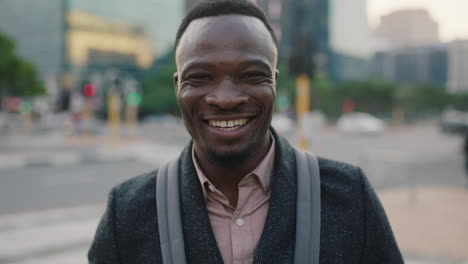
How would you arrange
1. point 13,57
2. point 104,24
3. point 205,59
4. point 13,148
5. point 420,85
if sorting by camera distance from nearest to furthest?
point 205,59 → point 13,148 → point 13,57 → point 420,85 → point 104,24

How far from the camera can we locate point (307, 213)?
4.10 ft

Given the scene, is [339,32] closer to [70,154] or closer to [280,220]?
[70,154]

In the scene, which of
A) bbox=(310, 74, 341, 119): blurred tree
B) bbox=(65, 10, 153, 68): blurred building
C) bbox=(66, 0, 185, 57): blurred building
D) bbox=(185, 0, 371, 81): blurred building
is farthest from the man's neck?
bbox=(185, 0, 371, 81): blurred building

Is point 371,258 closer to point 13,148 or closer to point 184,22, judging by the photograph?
point 184,22

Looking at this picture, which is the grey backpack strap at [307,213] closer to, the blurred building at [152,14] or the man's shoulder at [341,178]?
the man's shoulder at [341,178]

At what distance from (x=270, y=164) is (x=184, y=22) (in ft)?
1.78

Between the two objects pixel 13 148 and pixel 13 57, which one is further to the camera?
pixel 13 57

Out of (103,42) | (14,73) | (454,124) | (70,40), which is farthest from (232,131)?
(103,42)

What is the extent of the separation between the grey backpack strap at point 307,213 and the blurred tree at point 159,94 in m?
40.2

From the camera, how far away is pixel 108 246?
53.5 inches

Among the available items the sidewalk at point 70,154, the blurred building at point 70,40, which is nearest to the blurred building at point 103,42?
the blurred building at point 70,40

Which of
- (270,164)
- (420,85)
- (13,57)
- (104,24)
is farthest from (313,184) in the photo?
(104,24)

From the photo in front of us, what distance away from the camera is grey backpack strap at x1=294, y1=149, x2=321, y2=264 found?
120cm

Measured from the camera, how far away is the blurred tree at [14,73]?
22.9 meters
